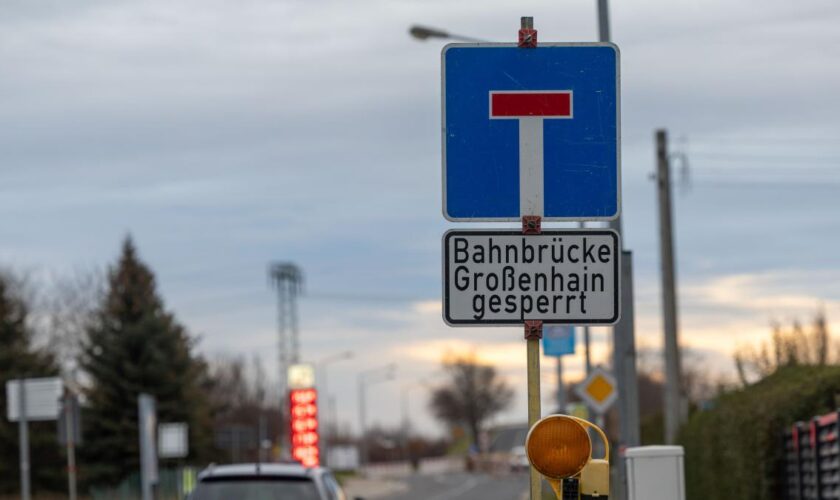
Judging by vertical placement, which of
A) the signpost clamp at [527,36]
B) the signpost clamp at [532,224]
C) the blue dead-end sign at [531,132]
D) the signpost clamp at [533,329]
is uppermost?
the signpost clamp at [527,36]

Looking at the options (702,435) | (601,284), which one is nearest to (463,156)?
(601,284)

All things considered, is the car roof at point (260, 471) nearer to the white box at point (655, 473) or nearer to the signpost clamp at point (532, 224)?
the white box at point (655, 473)

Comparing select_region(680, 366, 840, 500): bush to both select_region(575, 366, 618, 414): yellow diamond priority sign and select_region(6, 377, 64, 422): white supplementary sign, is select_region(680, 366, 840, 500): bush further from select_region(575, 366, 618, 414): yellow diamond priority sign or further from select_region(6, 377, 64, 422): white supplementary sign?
select_region(6, 377, 64, 422): white supplementary sign

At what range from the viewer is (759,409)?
19.5 metres

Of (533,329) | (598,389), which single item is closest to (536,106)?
(533,329)

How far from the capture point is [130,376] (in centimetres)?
5544

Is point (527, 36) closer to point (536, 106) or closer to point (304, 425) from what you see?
point (536, 106)

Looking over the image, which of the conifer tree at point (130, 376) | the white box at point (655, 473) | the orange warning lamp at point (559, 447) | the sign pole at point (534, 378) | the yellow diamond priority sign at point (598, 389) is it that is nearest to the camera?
the orange warning lamp at point (559, 447)

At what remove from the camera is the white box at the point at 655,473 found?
34.4 feet

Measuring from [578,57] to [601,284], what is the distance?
0.95 meters

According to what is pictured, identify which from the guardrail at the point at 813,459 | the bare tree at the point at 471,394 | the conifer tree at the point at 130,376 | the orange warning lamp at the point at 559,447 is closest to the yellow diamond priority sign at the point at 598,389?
the guardrail at the point at 813,459

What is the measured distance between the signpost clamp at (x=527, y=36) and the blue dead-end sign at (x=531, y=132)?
0.02 meters

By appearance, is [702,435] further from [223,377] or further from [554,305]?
[223,377]

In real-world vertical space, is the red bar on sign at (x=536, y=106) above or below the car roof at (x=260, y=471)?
above
